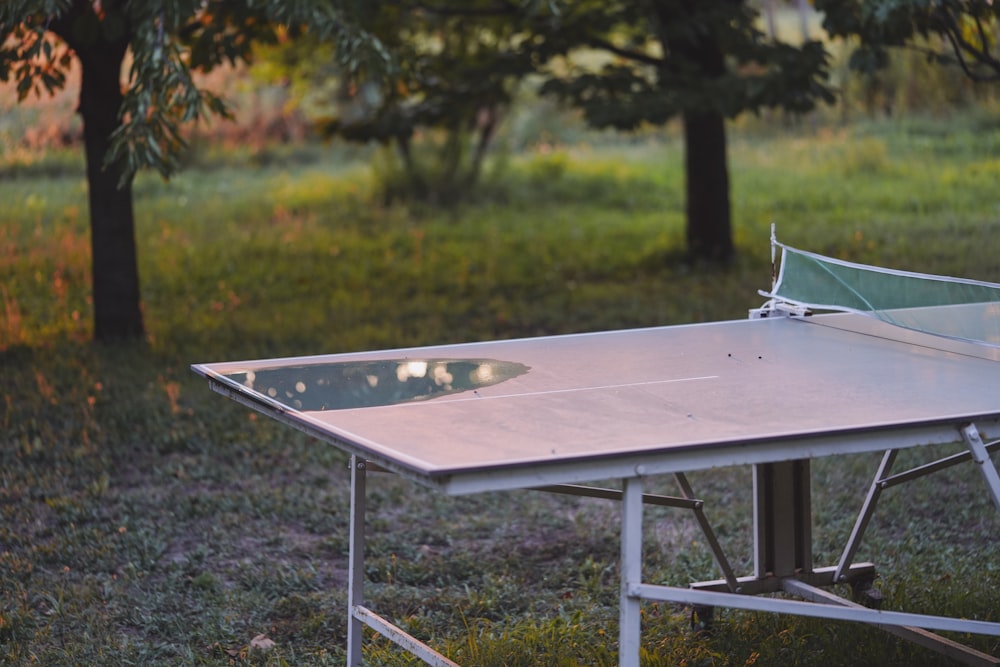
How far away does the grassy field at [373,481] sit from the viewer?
4793 mm

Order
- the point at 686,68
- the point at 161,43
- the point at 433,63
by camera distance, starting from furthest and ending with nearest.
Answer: the point at 433,63 < the point at 686,68 < the point at 161,43

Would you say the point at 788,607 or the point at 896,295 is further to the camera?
the point at 896,295

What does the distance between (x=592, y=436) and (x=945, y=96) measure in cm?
1673

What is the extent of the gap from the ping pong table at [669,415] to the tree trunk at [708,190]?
6.99 metres

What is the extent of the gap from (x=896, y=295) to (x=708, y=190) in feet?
23.9

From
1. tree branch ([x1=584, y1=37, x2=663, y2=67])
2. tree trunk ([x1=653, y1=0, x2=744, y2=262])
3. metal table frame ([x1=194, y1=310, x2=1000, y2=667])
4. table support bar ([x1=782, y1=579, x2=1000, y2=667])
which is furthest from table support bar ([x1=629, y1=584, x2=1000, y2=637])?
tree branch ([x1=584, y1=37, x2=663, y2=67])

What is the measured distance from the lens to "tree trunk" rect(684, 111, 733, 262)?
Answer: 1184 centimetres

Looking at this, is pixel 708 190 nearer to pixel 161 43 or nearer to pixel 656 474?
pixel 161 43

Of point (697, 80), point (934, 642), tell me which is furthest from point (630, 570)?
point (697, 80)

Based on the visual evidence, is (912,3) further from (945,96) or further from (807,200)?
(945,96)

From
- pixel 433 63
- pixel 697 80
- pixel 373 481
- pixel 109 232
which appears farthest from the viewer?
pixel 433 63

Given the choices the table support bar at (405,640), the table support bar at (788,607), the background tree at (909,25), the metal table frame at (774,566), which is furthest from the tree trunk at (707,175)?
the table support bar at (788,607)

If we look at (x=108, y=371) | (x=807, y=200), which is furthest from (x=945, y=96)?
(x=108, y=371)

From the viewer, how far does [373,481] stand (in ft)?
22.1
